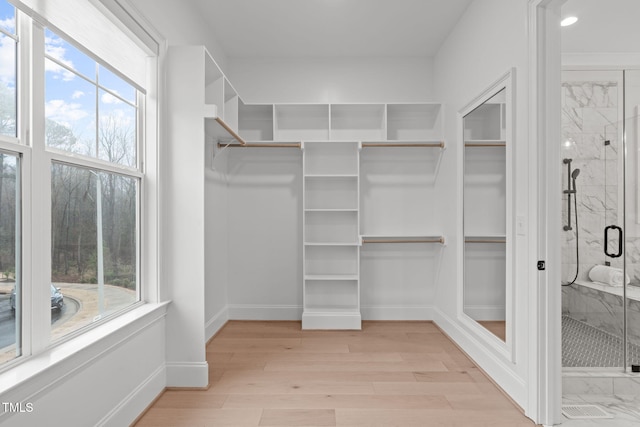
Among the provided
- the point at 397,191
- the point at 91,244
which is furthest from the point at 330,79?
the point at 91,244

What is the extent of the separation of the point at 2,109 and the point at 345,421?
2.15 meters

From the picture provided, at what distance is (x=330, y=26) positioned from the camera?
349cm

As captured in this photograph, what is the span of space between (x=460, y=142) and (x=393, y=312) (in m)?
1.93

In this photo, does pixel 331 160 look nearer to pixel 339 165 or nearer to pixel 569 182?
pixel 339 165

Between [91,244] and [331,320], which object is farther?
[331,320]

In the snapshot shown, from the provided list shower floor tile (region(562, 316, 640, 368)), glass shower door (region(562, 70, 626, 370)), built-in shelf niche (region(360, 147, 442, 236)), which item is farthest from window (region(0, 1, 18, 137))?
glass shower door (region(562, 70, 626, 370))

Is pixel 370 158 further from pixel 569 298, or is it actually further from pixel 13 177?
pixel 13 177

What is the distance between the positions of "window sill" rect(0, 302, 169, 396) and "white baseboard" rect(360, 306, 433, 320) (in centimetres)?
247

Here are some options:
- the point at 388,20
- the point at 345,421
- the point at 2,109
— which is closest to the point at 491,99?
the point at 388,20

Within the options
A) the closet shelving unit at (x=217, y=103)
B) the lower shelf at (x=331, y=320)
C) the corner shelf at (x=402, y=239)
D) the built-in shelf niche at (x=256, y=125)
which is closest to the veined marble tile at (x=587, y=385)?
the corner shelf at (x=402, y=239)

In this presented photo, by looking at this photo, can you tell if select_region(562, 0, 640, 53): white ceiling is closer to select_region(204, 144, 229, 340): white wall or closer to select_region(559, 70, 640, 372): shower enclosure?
select_region(559, 70, 640, 372): shower enclosure

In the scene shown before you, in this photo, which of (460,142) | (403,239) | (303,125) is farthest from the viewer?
(303,125)

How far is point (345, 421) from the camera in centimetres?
216

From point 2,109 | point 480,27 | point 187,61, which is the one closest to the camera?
point 2,109
